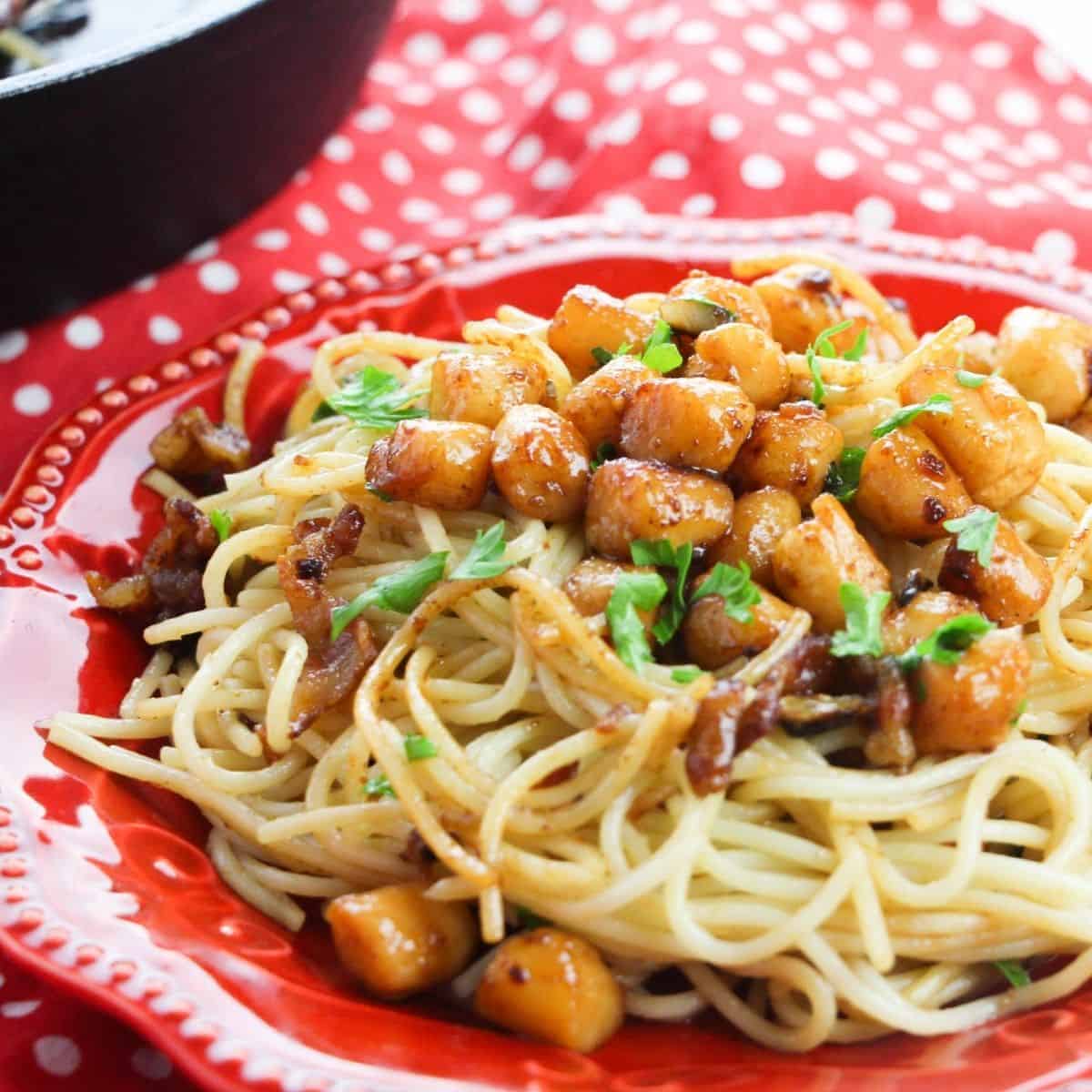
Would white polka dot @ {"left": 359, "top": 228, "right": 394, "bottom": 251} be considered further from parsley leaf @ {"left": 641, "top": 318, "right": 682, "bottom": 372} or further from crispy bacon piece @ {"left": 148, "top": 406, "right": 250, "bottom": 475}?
parsley leaf @ {"left": 641, "top": 318, "right": 682, "bottom": 372}

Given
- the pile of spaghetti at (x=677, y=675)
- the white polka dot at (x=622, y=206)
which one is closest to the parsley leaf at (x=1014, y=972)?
the pile of spaghetti at (x=677, y=675)

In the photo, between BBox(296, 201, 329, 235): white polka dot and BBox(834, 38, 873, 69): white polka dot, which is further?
BBox(834, 38, 873, 69): white polka dot

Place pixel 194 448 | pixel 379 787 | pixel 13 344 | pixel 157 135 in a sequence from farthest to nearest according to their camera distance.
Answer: pixel 13 344, pixel 157 135, pixel 194 448, pixel 379 787

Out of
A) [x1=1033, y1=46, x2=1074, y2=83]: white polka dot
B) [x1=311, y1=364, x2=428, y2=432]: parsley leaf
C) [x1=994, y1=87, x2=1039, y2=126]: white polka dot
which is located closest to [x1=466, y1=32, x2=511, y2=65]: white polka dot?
[x1=994, y1=87, x2=1039, y2=126]: white polka dot

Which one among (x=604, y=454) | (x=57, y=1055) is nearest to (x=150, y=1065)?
(x=57, y=1055)

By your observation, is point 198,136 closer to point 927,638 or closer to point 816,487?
point 816,487

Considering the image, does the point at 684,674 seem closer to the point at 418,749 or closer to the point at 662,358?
the point at 418,749
